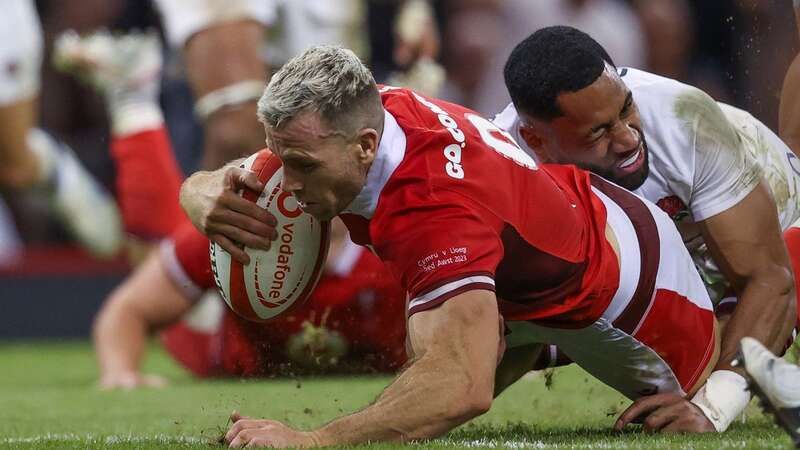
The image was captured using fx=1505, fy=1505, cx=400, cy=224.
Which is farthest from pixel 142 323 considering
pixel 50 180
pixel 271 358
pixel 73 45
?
pixel 50 180

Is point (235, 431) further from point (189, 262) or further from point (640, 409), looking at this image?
point (189, 262)

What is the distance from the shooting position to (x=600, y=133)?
4.92 m

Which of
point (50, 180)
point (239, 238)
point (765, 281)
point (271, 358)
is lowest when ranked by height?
point (50, 180)

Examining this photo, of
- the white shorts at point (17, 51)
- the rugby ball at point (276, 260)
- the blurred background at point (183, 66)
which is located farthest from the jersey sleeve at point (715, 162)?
the white shorts at point (17, 51)

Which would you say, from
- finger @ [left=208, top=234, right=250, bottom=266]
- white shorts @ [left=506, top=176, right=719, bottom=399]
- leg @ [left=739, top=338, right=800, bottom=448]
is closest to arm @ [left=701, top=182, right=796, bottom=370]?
white shorts @ [left=506, top=176, right=719, bottom=399]

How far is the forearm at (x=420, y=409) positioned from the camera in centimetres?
389

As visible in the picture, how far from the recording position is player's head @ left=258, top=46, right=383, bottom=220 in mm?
4035

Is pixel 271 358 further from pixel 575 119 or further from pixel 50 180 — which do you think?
pixel 50 180

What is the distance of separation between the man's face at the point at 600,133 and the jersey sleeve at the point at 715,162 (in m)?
0.19

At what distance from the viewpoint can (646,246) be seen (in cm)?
477

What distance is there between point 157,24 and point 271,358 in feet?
19.2

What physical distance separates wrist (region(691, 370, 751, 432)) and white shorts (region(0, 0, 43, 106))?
314 inches

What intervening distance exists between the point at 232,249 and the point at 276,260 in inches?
5.4

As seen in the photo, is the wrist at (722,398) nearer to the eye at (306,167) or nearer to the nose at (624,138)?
the nose at (624,138)
